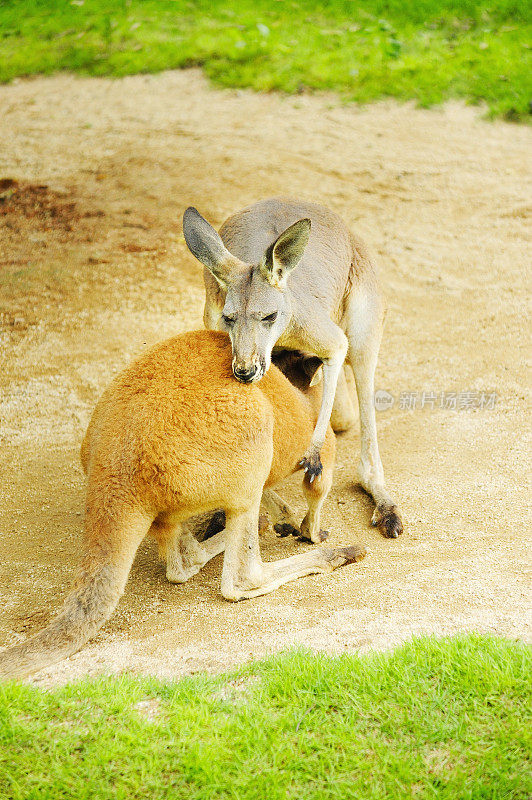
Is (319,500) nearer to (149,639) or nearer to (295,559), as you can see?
(295,559)

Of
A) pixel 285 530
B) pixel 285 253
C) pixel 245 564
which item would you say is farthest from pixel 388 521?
pixel 285 253

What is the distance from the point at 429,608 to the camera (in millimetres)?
4094

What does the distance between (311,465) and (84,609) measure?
1764 mm

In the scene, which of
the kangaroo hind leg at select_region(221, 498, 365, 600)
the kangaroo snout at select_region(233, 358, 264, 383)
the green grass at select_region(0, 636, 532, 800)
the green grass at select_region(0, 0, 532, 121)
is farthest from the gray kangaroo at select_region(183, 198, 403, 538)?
the green grass at select_region(0, 0, 532, 121)

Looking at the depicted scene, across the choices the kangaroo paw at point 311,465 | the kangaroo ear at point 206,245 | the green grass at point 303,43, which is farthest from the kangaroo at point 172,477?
the green grass at point 303,43

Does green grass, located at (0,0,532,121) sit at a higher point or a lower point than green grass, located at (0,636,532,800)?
higher

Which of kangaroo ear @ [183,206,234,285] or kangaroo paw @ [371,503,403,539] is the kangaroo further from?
kangaroo paw @ [371,503,403,539]

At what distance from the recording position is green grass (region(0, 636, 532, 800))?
2980 mm

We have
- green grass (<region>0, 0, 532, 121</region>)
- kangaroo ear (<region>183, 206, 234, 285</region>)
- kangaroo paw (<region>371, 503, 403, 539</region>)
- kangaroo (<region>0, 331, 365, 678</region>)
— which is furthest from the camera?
green grass (<region>0, 0, 532, 121</region>)

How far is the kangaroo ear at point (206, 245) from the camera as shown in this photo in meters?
4.79

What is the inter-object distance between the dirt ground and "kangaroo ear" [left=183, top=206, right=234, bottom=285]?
67.1 inches

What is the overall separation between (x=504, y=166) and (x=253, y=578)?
26.2ft

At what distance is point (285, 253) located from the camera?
4758 mm

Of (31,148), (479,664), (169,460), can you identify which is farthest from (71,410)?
(31,148)
